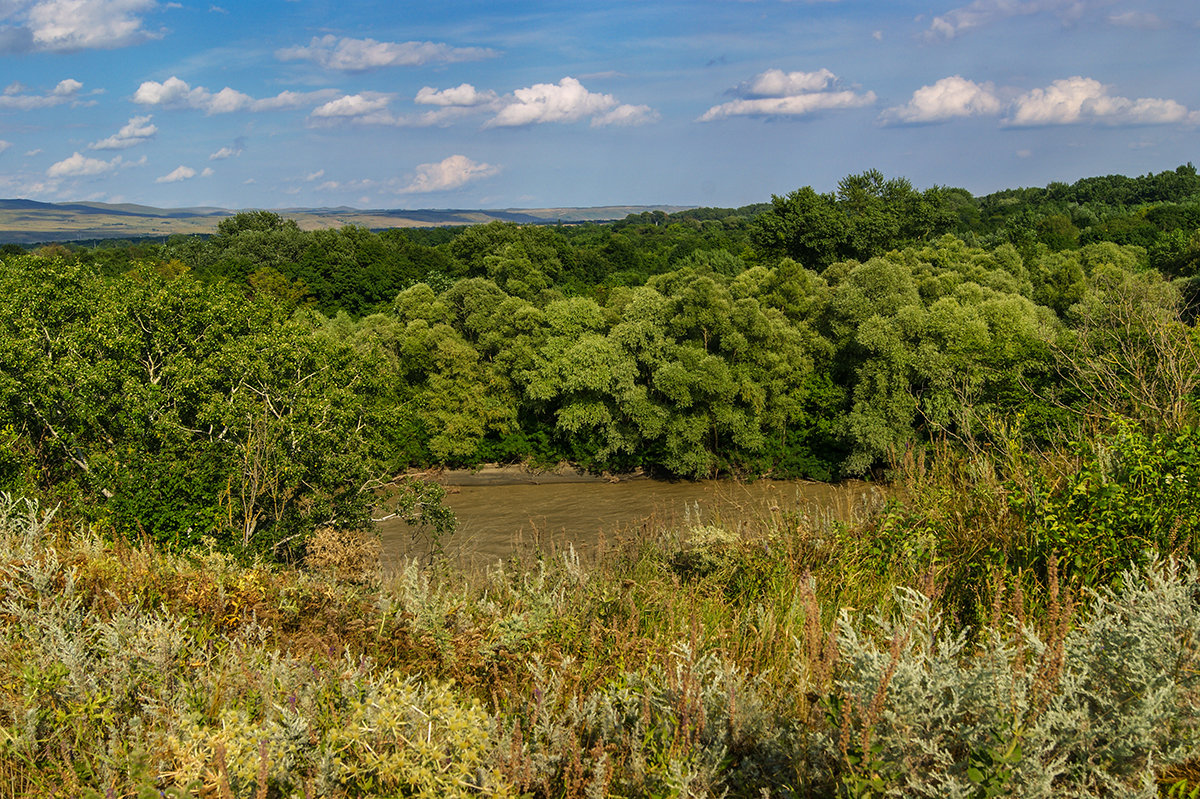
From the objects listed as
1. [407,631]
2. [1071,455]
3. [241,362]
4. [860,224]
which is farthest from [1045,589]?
[860,224]

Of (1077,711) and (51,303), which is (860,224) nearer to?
(51,303)

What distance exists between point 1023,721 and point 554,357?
29.7 m

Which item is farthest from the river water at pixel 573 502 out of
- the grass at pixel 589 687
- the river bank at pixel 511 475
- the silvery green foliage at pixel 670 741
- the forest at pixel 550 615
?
the silvery green foliage at pixel 670 741

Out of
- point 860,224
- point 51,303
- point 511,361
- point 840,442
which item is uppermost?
point 860,224

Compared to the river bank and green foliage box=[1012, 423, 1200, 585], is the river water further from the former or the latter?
green foliage box=[1012, 423, 1200, 585]

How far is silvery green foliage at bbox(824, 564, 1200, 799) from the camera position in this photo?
2285 millimetres

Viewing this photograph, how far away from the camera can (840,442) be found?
28500mm

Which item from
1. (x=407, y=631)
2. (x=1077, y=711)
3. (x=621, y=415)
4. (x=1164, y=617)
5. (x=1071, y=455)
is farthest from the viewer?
(x=621, y=415)

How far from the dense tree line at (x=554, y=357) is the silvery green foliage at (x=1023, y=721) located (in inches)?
145

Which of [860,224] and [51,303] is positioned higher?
[860,224]

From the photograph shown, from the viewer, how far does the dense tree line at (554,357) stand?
45.2 feet

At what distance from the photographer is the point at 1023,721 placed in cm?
249

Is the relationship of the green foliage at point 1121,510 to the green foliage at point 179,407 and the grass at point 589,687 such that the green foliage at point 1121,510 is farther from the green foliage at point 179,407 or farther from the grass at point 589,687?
the green foliage at point 179,407

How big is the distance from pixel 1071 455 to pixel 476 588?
4625 millimetres
